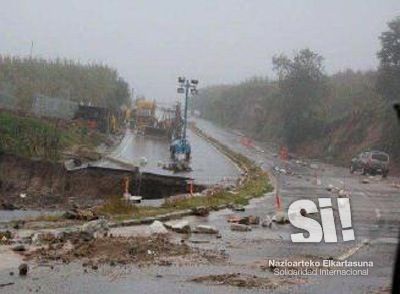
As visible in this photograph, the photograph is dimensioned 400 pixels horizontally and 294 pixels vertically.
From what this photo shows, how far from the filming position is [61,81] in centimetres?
6994

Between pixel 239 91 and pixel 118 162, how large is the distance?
88182mm

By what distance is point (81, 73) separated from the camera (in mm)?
75375

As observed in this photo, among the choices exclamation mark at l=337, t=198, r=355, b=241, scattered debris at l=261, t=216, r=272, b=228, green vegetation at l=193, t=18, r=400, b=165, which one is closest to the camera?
exclamation mark at l=337, t=198, r=355, b=241

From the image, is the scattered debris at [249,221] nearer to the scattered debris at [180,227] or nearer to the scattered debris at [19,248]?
the scattered debris at [180,227]

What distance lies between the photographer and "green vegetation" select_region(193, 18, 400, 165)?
51.4m

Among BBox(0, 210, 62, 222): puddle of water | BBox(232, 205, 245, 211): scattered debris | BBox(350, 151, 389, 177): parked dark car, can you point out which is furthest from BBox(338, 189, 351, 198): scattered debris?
BBox(350, 151, 389, 177): parked dark car

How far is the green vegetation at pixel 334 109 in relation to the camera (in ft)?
169

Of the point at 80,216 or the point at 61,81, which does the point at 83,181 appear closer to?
the point at 80,216

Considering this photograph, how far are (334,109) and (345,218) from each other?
52.8 m

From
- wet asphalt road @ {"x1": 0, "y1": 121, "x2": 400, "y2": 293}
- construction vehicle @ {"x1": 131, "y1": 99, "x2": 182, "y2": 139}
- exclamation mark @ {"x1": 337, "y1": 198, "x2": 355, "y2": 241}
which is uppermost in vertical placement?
construction vehicle @ {"x1": 131, "y1": 99, "x2": 182, "y2": 139}

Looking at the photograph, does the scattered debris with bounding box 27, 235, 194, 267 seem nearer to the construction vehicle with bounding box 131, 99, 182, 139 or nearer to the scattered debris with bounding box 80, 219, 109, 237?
the scattered debris with bounding box 80, 219, 109, 237

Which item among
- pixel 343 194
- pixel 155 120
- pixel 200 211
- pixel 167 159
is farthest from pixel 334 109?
pixel 200 211

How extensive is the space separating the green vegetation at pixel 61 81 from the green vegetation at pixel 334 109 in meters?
18.5

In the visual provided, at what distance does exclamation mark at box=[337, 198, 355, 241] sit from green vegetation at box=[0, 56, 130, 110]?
35.0 m
